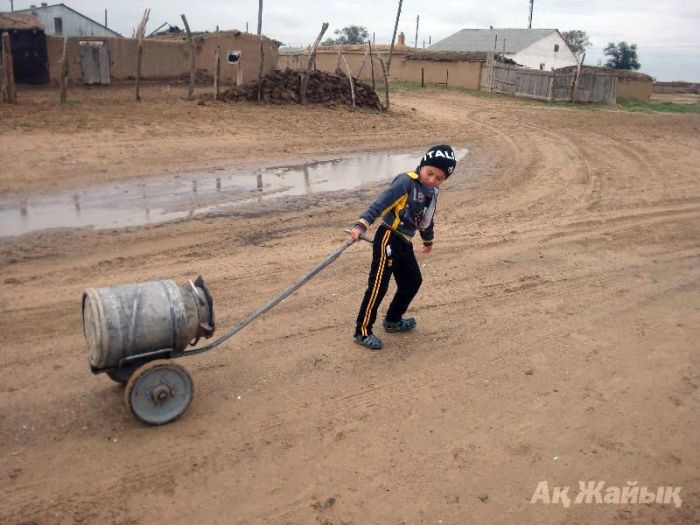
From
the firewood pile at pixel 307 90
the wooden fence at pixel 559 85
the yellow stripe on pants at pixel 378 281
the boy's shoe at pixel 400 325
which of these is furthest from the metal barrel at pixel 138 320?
the wooden fence at pixel 559 85

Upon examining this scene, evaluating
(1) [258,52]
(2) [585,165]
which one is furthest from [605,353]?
(1) [258,52]

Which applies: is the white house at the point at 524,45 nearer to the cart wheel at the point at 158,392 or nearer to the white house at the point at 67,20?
the white house at the point at 67,20

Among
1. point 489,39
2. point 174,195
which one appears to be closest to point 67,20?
point 489,39

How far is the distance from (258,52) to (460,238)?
18993mm

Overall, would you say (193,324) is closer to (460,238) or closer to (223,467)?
(223,467)

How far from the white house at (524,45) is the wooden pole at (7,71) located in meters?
37.0

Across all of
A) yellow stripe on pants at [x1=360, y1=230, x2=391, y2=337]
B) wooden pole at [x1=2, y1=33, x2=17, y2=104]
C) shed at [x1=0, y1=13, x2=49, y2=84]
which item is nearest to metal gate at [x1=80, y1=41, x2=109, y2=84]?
shed at [x1=0, y1=13, x2=49, y2=84]

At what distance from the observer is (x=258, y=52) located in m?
24.2

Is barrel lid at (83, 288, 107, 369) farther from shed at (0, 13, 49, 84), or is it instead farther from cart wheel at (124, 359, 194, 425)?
shed at (0, 13, 49, 84)

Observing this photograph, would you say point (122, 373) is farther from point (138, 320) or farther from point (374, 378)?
point (374, 378)

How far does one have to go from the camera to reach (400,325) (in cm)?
521

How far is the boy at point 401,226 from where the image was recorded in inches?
178

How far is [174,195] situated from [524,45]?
43770 mm

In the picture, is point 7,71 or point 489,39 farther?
point 489,39
